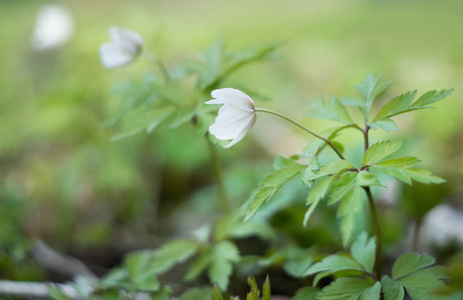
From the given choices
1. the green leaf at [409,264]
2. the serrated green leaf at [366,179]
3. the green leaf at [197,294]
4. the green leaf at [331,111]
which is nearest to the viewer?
the serrated green leaf at [366,179]

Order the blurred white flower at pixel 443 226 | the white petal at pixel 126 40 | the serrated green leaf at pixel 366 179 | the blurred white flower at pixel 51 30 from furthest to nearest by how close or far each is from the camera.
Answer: the blurred white flower at pixel 51 30
the blurred white flower at pixel 443 226
the white petal at pixel 126 40
the serrated green leaf at pixel 366 179

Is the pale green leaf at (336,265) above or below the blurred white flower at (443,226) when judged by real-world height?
above

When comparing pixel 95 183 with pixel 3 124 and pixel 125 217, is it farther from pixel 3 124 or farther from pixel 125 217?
pixel 3 124

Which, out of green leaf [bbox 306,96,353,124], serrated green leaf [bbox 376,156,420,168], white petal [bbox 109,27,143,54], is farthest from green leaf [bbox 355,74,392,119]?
white petal [bbox 109,27,143,54]

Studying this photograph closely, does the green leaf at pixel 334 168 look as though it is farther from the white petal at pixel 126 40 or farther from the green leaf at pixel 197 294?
the white petal at pixel 126 40

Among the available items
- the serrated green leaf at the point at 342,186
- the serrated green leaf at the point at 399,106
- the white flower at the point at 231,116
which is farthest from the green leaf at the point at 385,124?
the white flower at the point at 231,116

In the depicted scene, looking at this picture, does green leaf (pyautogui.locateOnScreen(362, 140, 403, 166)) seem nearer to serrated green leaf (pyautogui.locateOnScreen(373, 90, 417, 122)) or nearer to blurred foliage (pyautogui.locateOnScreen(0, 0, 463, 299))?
serrated green leaf (pyautogui.locateOnScreen(373, 90, 417, 122))

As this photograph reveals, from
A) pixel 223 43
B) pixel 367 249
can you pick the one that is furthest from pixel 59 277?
pixel 367 249

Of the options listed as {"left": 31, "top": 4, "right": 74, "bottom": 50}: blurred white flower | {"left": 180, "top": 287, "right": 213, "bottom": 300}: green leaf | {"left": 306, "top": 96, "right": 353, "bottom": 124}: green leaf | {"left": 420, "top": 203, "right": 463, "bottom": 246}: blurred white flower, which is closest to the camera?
{"left": 306, "top": 96, "right": 353, "bottom": 124}: green leaf
